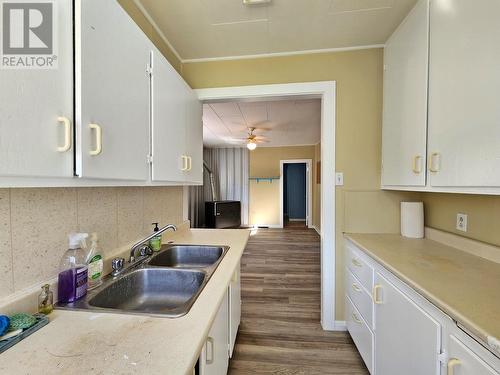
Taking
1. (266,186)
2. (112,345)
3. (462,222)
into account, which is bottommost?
(112,345)

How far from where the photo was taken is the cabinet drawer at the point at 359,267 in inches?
54.1

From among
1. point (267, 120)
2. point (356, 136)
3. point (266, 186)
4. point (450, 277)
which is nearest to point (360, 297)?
point (450, 277)

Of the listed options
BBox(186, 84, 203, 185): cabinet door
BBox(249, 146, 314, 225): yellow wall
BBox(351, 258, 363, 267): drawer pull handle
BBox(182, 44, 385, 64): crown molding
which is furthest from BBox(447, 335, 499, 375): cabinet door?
BBox(249, 146, 314, 225): yellow wall

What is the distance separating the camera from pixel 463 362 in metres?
0.69

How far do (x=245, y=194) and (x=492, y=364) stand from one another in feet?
19.0

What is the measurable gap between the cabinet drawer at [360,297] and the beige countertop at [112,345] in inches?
42.4

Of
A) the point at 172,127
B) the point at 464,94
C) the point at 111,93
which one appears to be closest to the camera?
the point at 111,93

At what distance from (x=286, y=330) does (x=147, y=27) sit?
260 centimetres

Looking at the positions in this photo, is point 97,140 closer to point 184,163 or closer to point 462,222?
point 184,163

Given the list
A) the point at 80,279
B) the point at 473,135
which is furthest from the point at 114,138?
the point at 473,135

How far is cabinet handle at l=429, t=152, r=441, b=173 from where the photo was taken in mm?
1152

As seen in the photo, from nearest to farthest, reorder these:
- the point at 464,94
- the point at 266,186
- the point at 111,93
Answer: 1. the point at 111,93
2. the point at 464,94
3. the point at 266,186

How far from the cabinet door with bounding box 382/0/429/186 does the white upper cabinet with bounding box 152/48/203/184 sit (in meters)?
1.46

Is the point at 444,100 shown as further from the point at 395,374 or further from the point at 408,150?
the point at 395,374
